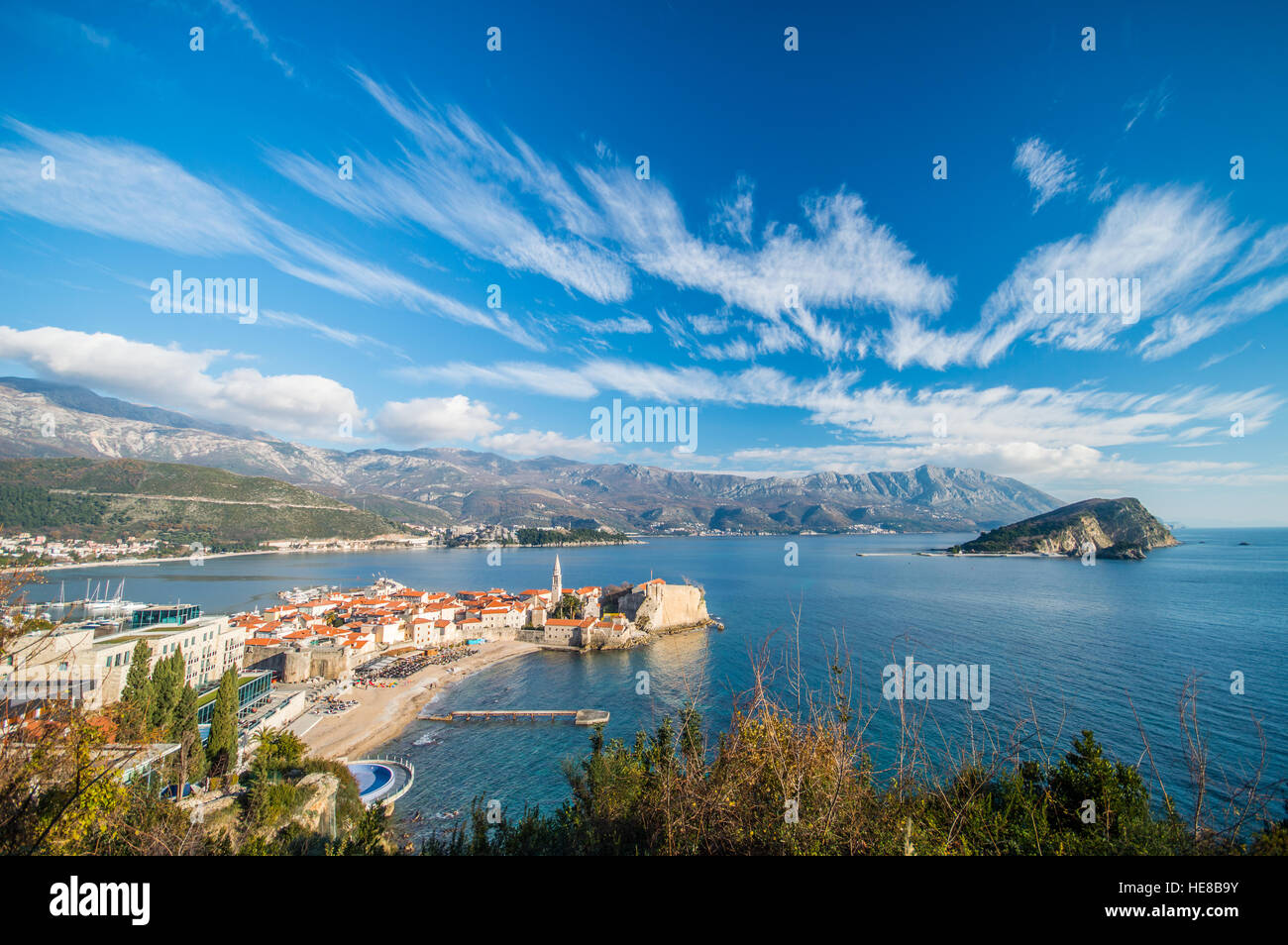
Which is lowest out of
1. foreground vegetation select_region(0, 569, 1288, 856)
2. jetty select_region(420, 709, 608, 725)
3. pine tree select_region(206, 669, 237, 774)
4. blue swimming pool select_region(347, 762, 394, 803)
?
jetty select_region(420, 709, 608, 725)

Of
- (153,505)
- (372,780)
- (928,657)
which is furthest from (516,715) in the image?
(153,505)

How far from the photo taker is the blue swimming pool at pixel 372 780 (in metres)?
13.9

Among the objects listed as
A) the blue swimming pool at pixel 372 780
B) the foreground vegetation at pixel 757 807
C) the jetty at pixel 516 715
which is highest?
the foreground vegetation at pixel 757 807

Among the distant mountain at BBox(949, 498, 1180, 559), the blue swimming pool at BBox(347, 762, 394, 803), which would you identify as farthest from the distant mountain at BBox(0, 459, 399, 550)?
the distant mountain at BBox(949, 498, 1180, 559)

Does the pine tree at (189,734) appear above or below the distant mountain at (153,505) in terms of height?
below

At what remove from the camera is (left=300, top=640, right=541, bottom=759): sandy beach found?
58.7 feet

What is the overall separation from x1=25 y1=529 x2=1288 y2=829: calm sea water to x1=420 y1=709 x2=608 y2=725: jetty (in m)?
0.57

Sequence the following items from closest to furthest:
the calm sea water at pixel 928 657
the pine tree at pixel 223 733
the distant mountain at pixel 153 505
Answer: the pine tree at pixel 223 733, the calm sea water at pixel 928 657, the distant mountain at pixel 153 505

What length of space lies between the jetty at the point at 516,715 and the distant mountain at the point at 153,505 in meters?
84.0

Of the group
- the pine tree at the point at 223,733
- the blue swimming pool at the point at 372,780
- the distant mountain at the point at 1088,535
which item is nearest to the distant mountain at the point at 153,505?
the pine tree at the point at 223,733

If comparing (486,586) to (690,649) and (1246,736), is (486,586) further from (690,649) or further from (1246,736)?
(1246,736)

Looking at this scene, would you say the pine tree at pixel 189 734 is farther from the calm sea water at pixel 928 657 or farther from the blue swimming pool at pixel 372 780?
the calm sea water at pixel 928 657

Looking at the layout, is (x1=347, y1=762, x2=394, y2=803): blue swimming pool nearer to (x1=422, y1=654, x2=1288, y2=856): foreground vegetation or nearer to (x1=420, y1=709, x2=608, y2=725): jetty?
(x1=420, y1=709, x2=608, y2=725): jetty

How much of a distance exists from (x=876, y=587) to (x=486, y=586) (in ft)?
133
